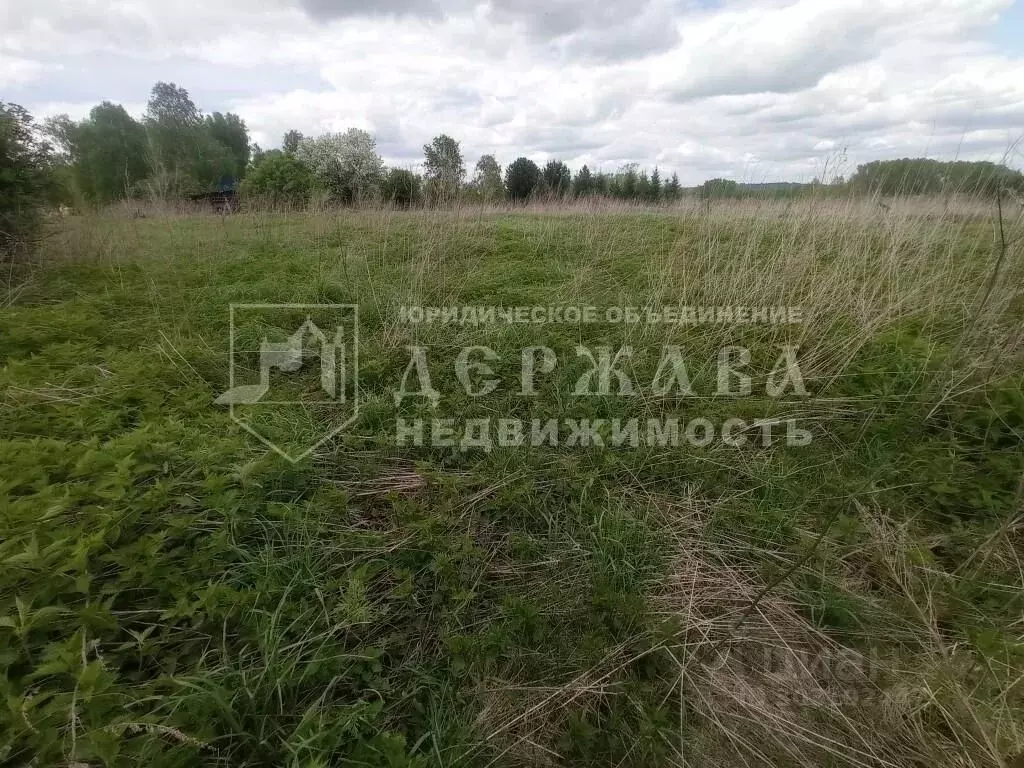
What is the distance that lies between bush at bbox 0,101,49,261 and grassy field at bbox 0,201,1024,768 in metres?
1.84

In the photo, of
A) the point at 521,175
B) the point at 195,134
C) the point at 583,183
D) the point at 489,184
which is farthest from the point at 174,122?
the point at 489,184

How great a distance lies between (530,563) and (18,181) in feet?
19.5

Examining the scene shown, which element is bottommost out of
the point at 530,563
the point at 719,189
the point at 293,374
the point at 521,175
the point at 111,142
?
the point at 530,563

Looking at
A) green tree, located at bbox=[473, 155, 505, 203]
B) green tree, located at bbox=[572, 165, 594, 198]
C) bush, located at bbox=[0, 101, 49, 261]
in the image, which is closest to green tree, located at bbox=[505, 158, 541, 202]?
green tree, located at bbox=[572, 165, 594, 198]

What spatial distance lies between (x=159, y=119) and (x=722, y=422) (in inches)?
1556

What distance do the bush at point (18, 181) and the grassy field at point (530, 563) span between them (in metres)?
1.84

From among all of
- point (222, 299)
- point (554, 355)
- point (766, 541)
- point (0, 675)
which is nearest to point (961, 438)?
point (766, 541)

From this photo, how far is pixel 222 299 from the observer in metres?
3.94

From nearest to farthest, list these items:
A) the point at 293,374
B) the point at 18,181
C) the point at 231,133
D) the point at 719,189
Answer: the point at 293,374 < the point at 18,181 < the point at 719,189 < the point at 231,133

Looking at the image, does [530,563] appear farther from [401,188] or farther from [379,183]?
[379,183]

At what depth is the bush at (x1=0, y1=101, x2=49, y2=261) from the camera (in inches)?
160

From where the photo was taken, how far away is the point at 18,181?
13.5 ft

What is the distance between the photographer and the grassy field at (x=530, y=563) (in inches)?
45.7

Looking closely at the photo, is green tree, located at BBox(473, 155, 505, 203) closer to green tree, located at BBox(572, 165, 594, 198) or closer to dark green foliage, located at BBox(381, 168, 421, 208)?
dark green foliage, located at BBox(381, 168, 421, 208)
